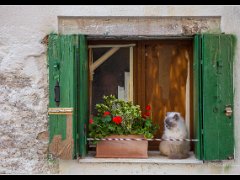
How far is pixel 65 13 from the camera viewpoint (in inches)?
218

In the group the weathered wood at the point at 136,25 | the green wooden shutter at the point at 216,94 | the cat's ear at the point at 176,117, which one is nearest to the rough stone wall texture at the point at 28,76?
the weathered wood at the point at 136,25

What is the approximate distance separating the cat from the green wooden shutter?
27 cm

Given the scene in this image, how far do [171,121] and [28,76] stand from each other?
1.60 meters

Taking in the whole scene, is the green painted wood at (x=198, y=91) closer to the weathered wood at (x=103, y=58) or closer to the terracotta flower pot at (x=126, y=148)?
the terracotta flower pot at (x=126, y=148)

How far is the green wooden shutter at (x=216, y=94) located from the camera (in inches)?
212

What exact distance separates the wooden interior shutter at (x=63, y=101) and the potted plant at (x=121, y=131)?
1.02ft

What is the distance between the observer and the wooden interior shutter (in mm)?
5363

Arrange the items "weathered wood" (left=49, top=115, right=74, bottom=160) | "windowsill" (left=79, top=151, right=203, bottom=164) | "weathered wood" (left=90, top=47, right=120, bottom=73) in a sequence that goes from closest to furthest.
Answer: "weathered wood" (left=49, top=115, right=74, bottom=160) < "windowsill" (left=79, top=151, right=203, bottom=164) < "weathered wood" (left=90, top=47, right=120, bottom=73)

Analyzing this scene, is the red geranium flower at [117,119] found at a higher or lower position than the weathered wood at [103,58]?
lower

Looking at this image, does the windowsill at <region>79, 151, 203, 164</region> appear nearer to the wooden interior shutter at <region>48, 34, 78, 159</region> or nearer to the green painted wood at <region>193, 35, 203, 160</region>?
the green painted wood at <region>193, 35, 203, 160</region>

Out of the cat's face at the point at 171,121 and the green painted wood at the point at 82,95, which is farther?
the cat's face at the point at 171,121

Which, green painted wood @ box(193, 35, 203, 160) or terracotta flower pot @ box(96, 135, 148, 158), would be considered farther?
terracotta flower pot @ box(96, 135, 148, 158)

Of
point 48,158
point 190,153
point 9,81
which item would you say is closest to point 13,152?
point 48,158

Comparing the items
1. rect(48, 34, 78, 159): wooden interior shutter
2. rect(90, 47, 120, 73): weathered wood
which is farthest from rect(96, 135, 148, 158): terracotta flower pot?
rect(90, 47, 120, 73): weathered wood
